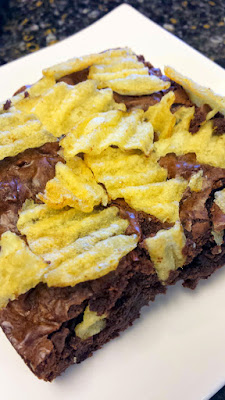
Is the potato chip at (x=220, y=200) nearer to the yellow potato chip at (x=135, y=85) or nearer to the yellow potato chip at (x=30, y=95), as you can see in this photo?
the yellow potato chip at (x=135, y=85)

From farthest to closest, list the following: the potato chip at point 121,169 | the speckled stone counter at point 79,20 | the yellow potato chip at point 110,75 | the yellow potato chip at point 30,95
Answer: the speckled stone counter at point 79,20, the yellow potato chip at point 110,75, the yellow potato chip at point 30,95, the potato chip at point 121,169

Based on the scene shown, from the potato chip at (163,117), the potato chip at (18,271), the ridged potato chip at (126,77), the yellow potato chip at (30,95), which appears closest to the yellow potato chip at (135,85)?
the ridged potato chip at (126,77)

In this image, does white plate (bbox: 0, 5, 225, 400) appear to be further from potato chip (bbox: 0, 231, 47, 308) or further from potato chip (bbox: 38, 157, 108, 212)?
potato chip (bbox: 38, 157, 108, 212)

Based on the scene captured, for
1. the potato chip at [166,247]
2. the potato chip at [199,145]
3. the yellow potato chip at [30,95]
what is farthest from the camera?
the yellow potato chip at [30,95]

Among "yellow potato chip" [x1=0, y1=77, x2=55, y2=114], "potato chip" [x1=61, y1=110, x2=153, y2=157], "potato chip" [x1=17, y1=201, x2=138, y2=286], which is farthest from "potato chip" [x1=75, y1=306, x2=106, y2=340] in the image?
"yellow potato chip" [x1=0, y1=77, x2=55, y2=114]

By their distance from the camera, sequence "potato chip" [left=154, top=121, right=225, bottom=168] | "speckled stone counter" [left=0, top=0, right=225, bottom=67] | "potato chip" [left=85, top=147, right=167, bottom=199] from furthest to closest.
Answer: "speckled stone counter" [left=0, top=0, right=225, bottom=67] → "potato chip" [left=154, top=121, right=225, bottom=168] → "potato chip" [left=85, top=147, right=167, bottom=199]

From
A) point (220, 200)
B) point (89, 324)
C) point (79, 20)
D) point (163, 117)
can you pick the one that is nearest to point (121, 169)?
point (163, 117)

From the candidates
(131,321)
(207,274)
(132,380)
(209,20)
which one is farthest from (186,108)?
(209,20)

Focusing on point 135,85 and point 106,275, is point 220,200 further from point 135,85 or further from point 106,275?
point 135,85
